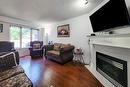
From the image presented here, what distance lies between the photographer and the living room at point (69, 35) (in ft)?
6.24

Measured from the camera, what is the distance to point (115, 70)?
201cm

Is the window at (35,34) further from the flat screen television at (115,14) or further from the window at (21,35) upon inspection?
the flat screen television at (115,14)

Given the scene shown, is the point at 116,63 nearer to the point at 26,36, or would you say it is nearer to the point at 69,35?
the point at 69,35

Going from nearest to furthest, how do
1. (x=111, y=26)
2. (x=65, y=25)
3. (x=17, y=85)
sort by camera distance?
1. (x=17, y=85)
2. (x=111, y=26)
3. (x=65, y=25)

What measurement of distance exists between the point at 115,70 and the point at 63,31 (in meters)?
3.52

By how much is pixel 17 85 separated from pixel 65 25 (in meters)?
4.03

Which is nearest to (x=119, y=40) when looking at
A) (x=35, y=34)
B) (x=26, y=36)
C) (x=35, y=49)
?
(x=35, y=49)

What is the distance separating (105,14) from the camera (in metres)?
2.02

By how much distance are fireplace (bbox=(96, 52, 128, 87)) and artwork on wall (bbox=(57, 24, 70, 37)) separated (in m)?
2.59

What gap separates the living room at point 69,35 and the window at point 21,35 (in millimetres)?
58

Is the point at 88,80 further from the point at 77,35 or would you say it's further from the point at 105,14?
the point at 77,35

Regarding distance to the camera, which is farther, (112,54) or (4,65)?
(112,54)

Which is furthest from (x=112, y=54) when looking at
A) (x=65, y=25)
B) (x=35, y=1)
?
(x=65, y=25)

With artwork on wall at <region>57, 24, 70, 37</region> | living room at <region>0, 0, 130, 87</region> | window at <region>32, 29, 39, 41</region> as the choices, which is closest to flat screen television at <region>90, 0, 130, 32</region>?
living room at <region>0, 0, 130, 87</region>
